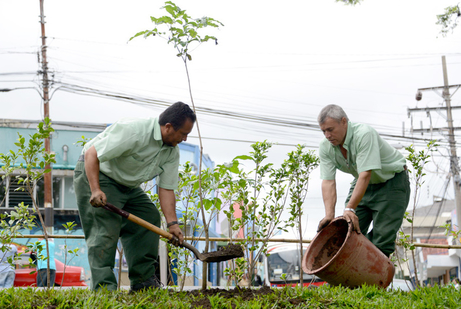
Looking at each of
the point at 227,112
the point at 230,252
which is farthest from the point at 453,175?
the point at 230,252

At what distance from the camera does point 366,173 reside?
13.1ft

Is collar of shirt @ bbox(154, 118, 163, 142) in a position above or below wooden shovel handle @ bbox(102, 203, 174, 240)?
above

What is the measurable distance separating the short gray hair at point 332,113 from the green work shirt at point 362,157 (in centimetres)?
15

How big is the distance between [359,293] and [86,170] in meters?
2.14

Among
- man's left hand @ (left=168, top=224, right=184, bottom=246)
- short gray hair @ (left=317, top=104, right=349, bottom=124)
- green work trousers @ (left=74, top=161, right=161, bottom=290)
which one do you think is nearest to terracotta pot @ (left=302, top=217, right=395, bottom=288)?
short gray hair @ (left=317, top=104, right=349, bottom=124)

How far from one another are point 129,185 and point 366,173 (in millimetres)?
1960

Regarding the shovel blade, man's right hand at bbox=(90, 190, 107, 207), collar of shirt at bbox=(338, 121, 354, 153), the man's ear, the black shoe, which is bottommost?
the black shoe

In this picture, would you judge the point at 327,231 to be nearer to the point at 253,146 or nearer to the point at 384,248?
the point at 384,248

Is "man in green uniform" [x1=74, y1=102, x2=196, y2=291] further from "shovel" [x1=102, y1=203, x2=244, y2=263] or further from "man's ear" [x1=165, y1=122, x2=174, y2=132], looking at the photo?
"shovel" [x1=102, y1=203, x2=244, y2=263]

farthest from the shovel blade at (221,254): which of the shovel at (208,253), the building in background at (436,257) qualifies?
the building in background at (436,257)

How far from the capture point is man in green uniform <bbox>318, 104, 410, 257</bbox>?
404 centimetres

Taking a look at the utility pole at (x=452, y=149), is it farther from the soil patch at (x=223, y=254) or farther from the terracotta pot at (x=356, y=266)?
the soil patch at (x=223, y=254)

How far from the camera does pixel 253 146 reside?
4.88 metres

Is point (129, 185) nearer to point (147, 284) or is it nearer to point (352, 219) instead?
point (147, 284)
